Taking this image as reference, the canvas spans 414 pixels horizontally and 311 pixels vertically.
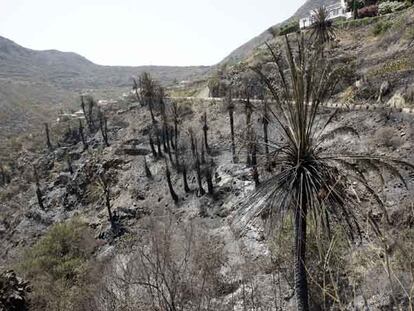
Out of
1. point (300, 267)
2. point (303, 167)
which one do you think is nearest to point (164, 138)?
point (300, 267)

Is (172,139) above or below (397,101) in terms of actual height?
below

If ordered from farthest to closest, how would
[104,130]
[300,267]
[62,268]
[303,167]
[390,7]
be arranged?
[104,130] → [390,7] → [62,268] → [300,267] → [303,167]

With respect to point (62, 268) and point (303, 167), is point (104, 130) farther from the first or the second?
point (303, 167)

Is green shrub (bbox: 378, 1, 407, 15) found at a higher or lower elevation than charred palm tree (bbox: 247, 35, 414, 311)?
higher

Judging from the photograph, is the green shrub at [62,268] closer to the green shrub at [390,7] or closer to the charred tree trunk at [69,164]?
the charred tree trunk at [69,164]

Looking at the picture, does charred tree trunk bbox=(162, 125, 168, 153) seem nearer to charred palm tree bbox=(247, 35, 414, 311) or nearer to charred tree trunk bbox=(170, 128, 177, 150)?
charred tree trunk bbox=(170, 128, 177, 150)

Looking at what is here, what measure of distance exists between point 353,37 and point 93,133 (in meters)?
55.3

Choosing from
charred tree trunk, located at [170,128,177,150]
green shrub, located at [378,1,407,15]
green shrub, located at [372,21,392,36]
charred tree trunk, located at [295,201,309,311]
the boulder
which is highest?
green shrub, located at [378,1,407,15]

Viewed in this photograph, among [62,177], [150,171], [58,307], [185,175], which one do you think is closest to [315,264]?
[58,307]

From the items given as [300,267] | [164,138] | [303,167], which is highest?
[303,167]

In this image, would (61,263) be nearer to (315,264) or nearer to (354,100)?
(315,264)

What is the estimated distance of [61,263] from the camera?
131 ft

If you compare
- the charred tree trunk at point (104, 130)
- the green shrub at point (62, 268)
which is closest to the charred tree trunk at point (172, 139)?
the charred tree trunk at point (104, 130)

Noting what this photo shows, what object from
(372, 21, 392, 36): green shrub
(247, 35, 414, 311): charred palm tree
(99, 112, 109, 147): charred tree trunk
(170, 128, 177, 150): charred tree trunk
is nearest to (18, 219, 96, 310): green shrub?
(170, 128, 177, 150): charred tree trunk
